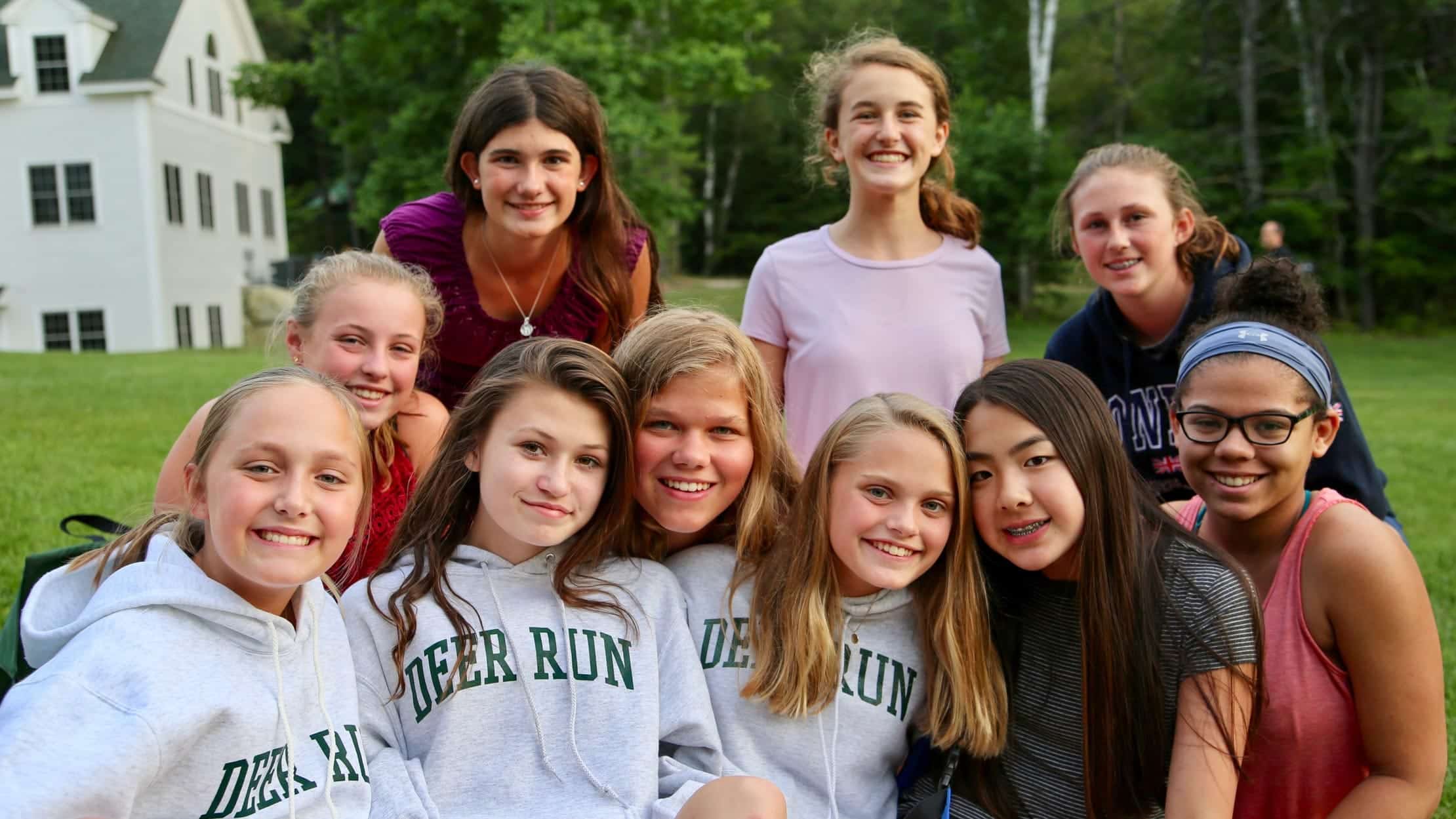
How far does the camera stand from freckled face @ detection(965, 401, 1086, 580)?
8.77 ft

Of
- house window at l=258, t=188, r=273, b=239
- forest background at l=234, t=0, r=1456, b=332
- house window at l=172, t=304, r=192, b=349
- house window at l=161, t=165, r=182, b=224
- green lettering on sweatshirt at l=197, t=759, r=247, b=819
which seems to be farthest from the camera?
house window at l=258, t=188, r=273, b=239

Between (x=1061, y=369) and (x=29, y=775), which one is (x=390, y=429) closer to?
(x=29, y=775)

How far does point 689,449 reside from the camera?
294 centimetres

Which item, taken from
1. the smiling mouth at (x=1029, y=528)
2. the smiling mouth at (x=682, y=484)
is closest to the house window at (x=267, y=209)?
the smiling mouth at (x=682, y=484)

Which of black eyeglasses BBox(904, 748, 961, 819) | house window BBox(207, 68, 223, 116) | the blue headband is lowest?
black eyeglasses BBox(904, 748, 961, 819)

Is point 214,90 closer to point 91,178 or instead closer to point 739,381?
point 91,178

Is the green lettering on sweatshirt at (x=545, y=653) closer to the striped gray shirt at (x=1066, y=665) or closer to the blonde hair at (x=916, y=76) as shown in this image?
the striped gray shirt at (x=1066, y=665)

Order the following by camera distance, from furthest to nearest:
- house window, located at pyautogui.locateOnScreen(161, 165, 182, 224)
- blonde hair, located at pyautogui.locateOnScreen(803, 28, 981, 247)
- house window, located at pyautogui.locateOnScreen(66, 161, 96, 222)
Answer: house window, located at pyautogui.locateOnScreen(161, 165, 182, 224) < house window, located at pyautogui.locateOnScreen(66, 161, 96, 222) < blonde hair, located at pyautogui.locateOnScreen(803, 28, 981, 247)

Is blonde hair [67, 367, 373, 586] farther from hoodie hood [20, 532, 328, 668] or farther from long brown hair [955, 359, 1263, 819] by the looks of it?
long brown hair [955, 359, 1263, 819]

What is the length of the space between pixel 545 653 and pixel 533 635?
0.05 meters

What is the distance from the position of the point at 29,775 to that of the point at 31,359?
16236mm

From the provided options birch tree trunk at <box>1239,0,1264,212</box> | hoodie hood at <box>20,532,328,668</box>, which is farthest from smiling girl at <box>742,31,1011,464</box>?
birch tree trunk at <box>1239,0,1264,212</box>

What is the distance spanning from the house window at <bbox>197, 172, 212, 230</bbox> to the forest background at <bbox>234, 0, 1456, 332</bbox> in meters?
3.15

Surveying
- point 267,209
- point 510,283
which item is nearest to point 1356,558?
point 510,283
